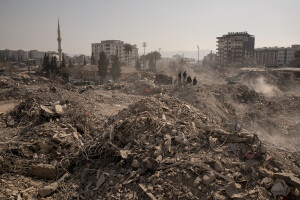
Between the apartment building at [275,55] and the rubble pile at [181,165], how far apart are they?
209ft

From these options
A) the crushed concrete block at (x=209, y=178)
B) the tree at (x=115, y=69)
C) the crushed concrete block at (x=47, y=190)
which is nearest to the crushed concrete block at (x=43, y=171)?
the crushed concrete block at (x=47, y=190)

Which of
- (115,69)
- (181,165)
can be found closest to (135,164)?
(181,165)

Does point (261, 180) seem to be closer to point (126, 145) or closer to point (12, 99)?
point (126, 145)

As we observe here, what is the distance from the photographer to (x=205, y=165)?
4051mm

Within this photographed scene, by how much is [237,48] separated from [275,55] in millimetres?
12746

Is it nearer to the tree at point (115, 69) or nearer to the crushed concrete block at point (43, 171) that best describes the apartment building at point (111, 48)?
the tree at point (115, 69)

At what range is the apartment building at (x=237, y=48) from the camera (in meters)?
58.4

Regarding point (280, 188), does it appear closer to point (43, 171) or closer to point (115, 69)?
point (43, 171)

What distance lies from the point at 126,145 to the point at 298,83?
28393 mm

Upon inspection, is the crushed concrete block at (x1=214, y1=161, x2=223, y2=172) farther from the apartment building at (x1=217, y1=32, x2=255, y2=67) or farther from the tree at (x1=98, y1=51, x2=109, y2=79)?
the apartment building at (x1=217, y1=32, x2=255, y2=67)

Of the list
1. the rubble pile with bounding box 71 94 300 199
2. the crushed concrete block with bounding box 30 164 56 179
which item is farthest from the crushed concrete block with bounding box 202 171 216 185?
the crushed concrete block with bounding box 30 164 56 179

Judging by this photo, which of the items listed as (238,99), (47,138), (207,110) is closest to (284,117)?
(238,99)

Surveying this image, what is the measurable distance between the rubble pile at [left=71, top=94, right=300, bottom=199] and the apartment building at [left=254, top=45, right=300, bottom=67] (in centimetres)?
6371

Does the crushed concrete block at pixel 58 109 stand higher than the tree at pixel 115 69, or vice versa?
the tree at pixel 115 69
